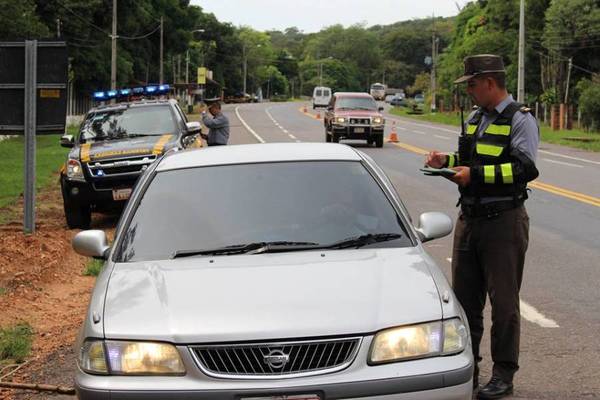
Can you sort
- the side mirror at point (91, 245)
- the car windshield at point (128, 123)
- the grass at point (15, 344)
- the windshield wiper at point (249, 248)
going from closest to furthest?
1. the windshield wiper at point (249, 248)
2. the side mirror at point (91, 245)
3. the grass at point (15, 344)
4. the car windshield at point (128, 123)

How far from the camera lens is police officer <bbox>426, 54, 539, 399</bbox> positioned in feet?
14.9

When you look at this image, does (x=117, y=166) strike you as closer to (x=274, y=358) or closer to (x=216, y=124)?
(x=216, y=124)

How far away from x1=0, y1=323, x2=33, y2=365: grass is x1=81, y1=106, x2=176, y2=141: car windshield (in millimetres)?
6435

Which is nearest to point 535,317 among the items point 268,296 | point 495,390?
point 495,390

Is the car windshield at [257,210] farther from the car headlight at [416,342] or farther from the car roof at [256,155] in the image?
the car headlight at [416,342]

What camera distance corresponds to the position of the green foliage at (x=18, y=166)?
16.8m

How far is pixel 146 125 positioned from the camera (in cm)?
1271

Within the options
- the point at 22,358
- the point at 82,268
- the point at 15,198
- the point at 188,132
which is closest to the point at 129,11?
the point at 15,198

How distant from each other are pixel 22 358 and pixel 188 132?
280 inches

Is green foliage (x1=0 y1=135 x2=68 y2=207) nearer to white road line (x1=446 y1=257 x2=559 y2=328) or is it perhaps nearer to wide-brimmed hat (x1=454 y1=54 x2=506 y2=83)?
white road line (x1=446 y1=257 x2=559 y2=328)

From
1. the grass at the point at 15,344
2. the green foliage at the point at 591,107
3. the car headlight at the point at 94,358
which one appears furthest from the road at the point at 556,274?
the green foliage at the point at 591,107

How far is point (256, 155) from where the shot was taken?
16.7 feet

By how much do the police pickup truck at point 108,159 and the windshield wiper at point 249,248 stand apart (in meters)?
6.87

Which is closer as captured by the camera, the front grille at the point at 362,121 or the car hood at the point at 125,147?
the car hood at the point at 125,147
